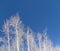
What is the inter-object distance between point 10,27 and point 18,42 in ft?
4.89

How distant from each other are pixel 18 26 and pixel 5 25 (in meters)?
1.12

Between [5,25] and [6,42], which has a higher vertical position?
[5,25]

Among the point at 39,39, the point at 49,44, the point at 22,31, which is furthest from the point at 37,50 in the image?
the point at 22,31

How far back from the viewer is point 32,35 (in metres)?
27.6

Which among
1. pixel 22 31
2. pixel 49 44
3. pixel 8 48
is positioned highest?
pixel 49 44

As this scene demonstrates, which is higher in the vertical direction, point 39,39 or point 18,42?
point 39,39

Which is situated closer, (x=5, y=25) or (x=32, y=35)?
(x=5, y=25)

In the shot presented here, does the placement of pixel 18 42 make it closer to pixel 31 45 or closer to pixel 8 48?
pixel 8 48

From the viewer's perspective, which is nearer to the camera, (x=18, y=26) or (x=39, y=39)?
(x=18, y=26)

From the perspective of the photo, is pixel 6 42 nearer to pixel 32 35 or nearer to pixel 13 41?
pixel 13 41

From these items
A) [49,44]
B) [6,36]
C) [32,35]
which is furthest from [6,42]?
[49,44]

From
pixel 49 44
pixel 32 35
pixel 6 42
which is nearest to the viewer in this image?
pixel 6 42

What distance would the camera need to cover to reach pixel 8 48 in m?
22.4

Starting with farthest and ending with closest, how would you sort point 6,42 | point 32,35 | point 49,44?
point 49,44, point 32,35, point 6,42
